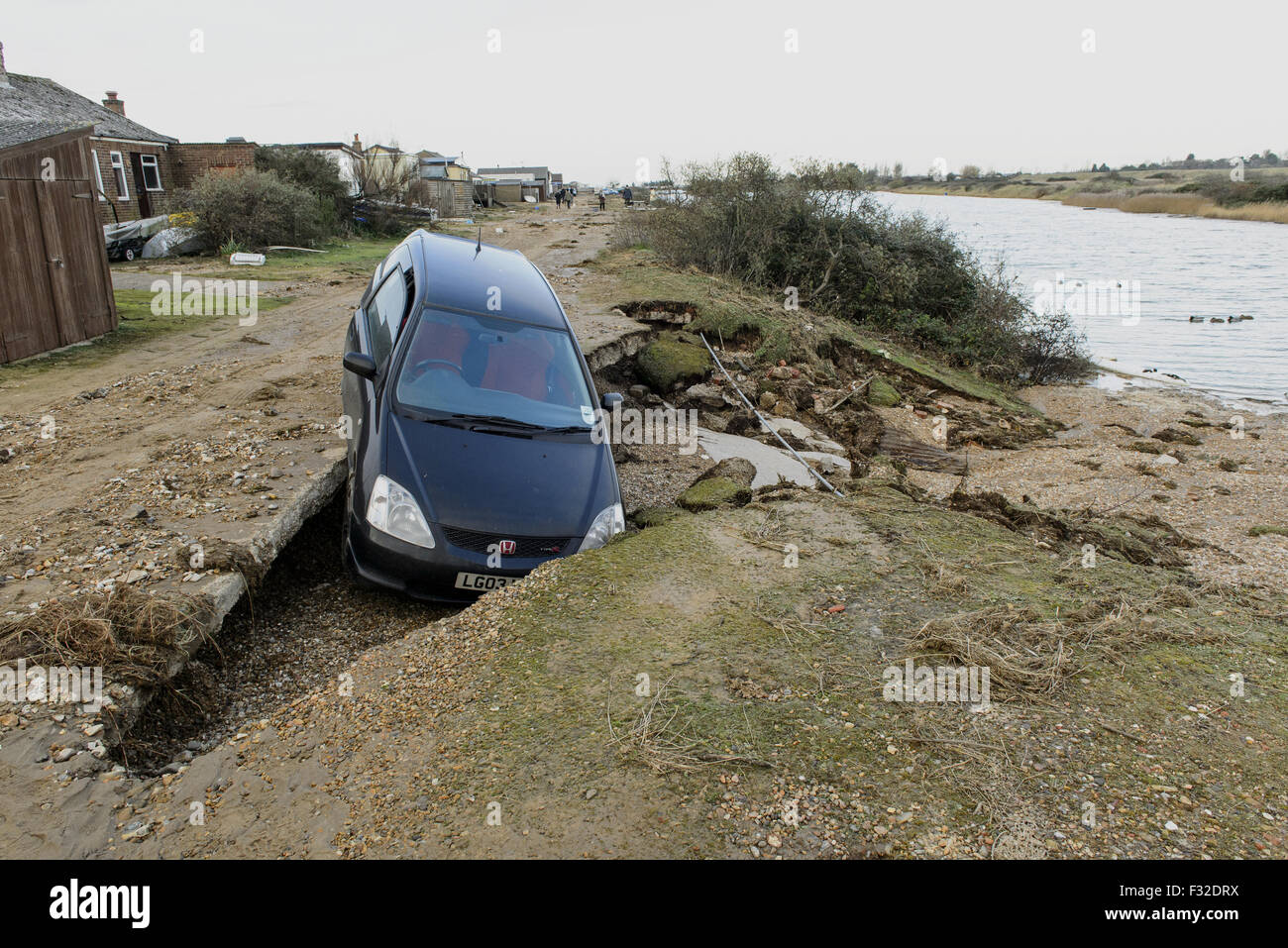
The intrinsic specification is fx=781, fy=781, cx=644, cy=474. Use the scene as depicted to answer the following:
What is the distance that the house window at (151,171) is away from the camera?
2475 cm

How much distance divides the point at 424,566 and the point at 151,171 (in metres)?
27.0

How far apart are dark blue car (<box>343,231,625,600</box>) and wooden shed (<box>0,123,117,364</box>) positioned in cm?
610

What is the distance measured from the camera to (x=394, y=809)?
9.18 ft

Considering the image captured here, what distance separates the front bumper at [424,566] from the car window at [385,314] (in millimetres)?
1615

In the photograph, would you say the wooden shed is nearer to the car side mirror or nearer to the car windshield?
the car side mirror

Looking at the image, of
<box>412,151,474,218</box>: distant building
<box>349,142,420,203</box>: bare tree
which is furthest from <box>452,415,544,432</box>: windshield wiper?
<box>412,151,474,218</box>: distant building

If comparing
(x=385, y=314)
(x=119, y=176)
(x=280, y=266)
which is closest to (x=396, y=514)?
(x=385, y=314)

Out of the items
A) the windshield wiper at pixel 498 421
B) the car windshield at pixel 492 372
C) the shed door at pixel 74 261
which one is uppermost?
the shed door at pixel 74 261

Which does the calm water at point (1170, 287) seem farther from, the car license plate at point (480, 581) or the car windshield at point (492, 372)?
the car license plate at point (480, 581)
